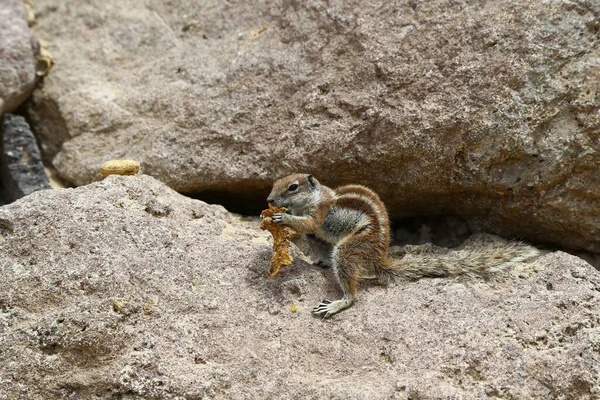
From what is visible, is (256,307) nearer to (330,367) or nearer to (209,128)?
(330,367)

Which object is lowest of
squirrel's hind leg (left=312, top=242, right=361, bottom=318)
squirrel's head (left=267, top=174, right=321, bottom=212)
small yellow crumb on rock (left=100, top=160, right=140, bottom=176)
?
squirrel's hind leg (left=312, top=242, right=361, bottom=318)

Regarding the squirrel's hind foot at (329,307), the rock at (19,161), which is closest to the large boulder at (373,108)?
the rock at (19,161)

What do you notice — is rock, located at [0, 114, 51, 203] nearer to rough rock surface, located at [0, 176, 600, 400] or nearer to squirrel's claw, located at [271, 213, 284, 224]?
rough rock surface, located at [0, 176, 600, 400]

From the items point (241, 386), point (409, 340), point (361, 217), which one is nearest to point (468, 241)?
point (361, 217)

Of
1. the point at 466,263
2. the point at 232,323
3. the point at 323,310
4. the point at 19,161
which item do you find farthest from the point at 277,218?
the point at 19,161

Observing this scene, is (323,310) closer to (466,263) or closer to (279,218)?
(279,218)

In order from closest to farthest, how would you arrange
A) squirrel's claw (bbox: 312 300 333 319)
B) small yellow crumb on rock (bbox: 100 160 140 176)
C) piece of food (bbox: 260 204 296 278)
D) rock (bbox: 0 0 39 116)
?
squirrel's claw (bbox: 312 300 333 319), piece of food (bbox: 260 204 296 278), small yellow crumb on rock (bbox: 100 160 140 176), rock (bbox: 0 0 39 116)

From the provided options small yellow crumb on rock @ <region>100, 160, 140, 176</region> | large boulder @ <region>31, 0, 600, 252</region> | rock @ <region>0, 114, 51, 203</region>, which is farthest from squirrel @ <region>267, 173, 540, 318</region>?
rock @ <region>0, 114, 51, 203</region>

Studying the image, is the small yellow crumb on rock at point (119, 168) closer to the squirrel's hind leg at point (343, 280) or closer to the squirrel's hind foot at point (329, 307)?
the squirrel's hind leg at point (343, 280)
